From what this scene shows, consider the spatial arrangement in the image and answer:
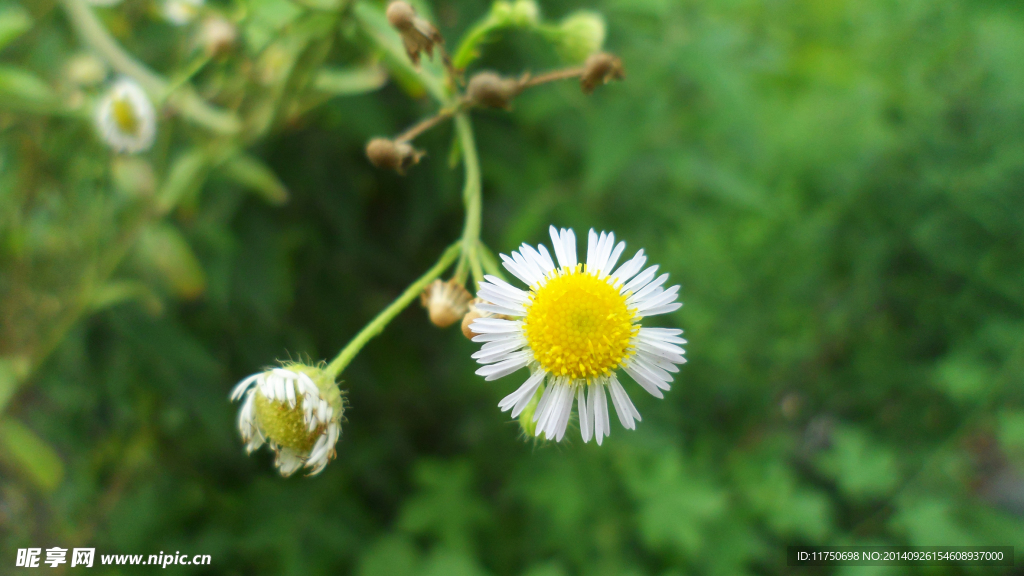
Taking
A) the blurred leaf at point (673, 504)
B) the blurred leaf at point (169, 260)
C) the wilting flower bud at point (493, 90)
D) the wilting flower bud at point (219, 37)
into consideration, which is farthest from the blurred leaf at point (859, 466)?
the wilting flower bud at point (219, 37)

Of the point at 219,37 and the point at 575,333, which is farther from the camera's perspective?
the point at 219,37

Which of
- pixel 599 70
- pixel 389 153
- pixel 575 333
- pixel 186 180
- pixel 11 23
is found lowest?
pixel 575 333

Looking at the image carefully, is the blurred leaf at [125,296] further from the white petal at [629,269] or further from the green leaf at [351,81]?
the white petal at [629,269]

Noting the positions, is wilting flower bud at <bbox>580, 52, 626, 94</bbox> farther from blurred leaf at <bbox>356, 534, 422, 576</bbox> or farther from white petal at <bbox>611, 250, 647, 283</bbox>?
blurred leaf at <bbox>356, 534, 422, 576</bbox>

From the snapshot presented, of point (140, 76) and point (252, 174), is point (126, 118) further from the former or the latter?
point (252, 174)

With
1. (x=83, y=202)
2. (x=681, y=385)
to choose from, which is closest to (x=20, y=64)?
(x=83, y=202)

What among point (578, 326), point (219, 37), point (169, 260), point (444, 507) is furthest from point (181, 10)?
point (444, 507)

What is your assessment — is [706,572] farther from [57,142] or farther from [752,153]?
[57,142]

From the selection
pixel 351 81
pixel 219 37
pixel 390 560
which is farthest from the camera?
pixel 390 560
